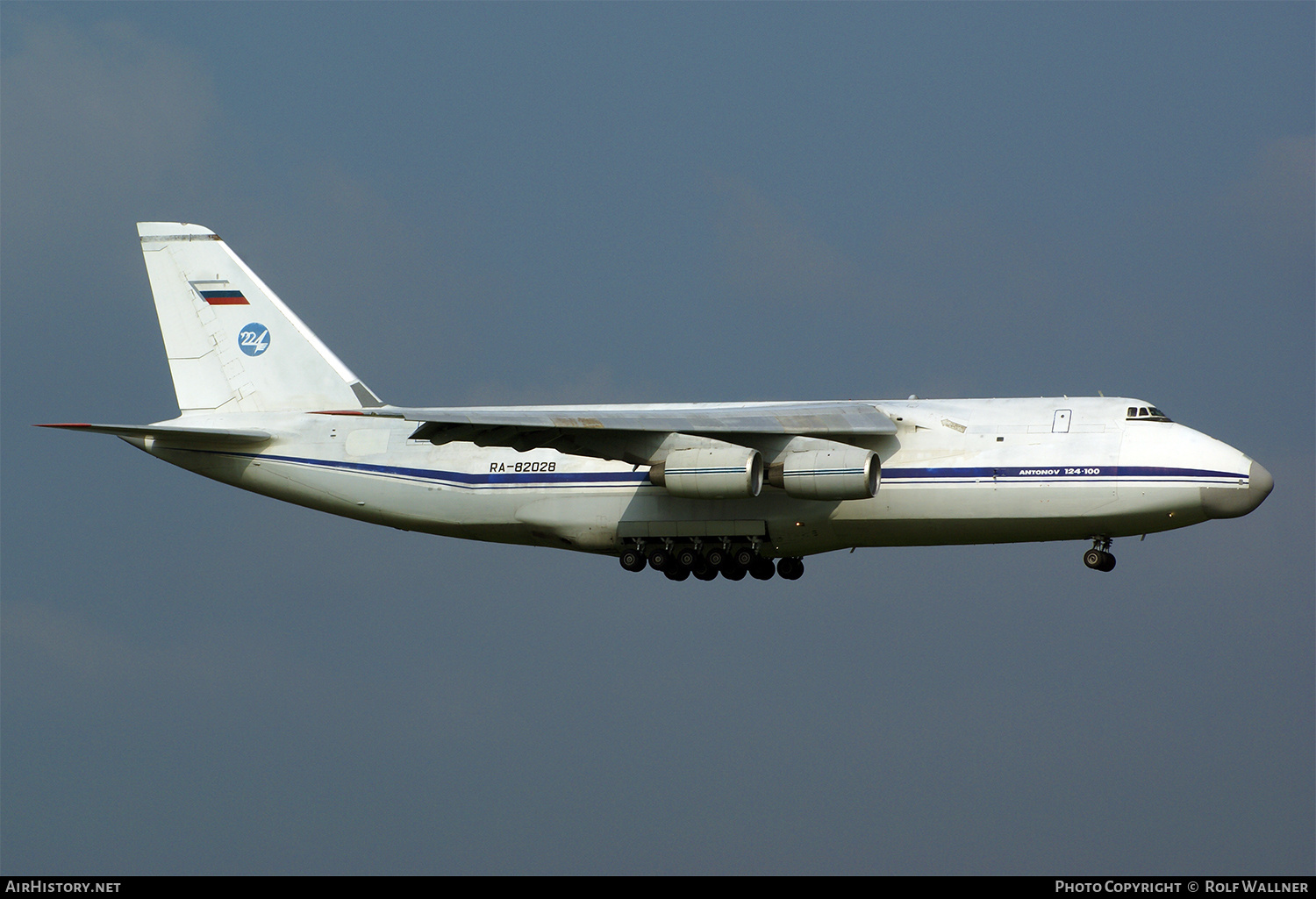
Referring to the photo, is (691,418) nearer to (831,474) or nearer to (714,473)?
(714,473)

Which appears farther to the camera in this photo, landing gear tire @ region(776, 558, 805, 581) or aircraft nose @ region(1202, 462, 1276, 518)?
landing gear tire @ region(776, 558, 805, 581)

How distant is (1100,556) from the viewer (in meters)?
24.5

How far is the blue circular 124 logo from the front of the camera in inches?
1145

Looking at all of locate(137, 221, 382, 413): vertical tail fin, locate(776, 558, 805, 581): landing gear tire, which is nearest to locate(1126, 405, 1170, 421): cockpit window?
locate(776, 558, 805, 581): landing gear tire

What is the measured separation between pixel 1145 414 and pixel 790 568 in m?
5.99

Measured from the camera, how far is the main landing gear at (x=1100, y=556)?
24484 millimetres

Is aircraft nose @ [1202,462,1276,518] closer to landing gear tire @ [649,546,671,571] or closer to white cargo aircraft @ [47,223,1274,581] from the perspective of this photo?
white cargo aircraft @ [47,223,1274,581]

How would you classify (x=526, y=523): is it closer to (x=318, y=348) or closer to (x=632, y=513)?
(x=632, y=513)

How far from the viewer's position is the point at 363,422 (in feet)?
91.2

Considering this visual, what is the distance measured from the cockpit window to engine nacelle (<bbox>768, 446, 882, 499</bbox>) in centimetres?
369

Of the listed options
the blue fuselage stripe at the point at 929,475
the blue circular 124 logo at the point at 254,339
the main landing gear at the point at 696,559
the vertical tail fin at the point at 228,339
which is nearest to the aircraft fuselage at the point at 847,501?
the blue fuselage stripe at the point at 929,475

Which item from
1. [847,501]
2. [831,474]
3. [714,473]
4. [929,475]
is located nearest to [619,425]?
[714,473]
